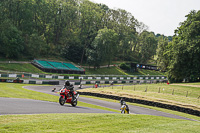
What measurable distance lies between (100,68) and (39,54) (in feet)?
82.4

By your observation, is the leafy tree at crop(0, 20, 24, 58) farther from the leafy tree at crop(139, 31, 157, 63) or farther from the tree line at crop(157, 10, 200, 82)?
the leafy tree at crop(139, 31, 157, 63)

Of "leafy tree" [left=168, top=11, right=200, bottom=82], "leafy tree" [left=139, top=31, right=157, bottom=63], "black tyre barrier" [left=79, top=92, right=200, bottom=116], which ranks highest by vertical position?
"leafy tree" [left=139, top=31, right=157, bottom=63]

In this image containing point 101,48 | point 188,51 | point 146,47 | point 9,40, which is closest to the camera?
point 188,51

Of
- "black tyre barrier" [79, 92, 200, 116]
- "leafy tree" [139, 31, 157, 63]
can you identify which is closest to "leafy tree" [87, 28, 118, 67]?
"leafy tree" [139, 31, 157, 63]

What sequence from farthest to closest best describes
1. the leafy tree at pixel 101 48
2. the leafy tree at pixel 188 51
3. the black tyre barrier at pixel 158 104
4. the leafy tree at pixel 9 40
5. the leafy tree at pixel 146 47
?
the leafy tree at pixel 146 47 → the leafy tree at pixel 101 48 → the leafy tree at pixel 9 40 → the leafy tree at pixel 188 51 → the black tyre barrier at pixel 158 104

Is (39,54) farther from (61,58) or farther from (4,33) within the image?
(4,33)

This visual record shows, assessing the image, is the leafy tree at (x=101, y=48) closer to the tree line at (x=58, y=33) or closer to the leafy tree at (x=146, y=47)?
the tree line at (x=58, y=33)

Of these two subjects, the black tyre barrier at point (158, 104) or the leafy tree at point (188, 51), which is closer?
the black tyre barrier at point (158, 104)

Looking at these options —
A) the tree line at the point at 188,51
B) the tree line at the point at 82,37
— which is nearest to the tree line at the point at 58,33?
the tree line at the point at 82,37

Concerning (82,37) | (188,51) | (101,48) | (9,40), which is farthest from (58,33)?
(188,51)

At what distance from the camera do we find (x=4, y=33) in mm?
63031

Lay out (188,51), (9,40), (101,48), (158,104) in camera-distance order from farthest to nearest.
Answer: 1. (101,48)
2. (9,40)
3. (188,51)
4. (158,104)

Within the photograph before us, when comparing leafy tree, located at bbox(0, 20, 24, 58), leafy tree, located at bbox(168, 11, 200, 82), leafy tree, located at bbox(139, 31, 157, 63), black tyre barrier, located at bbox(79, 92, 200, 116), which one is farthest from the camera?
leafy tree, located at bbox(139, 31, 157, 63)

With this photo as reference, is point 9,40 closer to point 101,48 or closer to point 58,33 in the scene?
point 58,33
